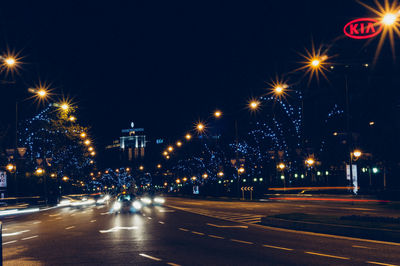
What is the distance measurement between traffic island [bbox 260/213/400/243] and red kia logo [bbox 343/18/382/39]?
12410mm

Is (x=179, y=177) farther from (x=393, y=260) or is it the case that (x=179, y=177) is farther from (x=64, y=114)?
(x=393, y=260)

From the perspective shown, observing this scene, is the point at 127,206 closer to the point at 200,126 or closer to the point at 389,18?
the point at 200,126

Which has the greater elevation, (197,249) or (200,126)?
(200,126)

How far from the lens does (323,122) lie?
218 feet

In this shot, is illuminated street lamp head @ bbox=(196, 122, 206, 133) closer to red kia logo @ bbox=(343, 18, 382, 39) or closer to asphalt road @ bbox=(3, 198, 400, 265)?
red kia logo @ bbox=(343, 18, 382, 39)

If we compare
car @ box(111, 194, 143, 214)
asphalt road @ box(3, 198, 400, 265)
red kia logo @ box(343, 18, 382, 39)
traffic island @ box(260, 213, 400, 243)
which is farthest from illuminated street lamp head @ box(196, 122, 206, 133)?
asphalt road @ box(3, 198, 400, 265)

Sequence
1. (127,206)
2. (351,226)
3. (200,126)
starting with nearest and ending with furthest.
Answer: (351,226)
(127,206)
(200,126)

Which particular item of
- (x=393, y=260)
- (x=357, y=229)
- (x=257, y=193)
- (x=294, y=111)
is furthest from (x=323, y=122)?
(x=393, y=260)

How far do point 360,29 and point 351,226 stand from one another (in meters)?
15.1

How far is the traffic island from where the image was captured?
14188 mm

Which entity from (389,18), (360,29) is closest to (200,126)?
(360,29)

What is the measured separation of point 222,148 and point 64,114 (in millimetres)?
32483

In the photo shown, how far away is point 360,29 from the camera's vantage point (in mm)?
25766

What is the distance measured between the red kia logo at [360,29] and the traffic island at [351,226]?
12.4m
